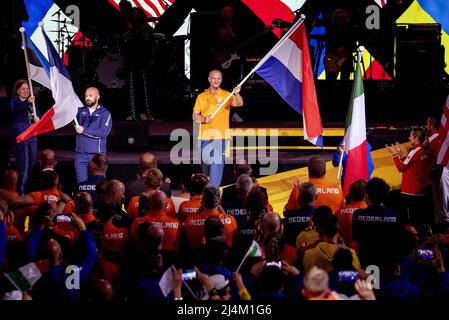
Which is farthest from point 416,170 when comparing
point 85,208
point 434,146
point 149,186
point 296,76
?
point 85,208

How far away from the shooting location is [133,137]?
16094 mm

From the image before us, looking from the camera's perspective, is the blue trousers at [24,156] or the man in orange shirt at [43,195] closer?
the man in orange shirt at [43,195]

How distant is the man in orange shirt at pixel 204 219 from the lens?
9.94 m

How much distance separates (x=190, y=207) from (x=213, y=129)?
11.1 ft

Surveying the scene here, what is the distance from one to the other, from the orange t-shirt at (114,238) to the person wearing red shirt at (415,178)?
4.58m

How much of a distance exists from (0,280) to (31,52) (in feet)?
19.8

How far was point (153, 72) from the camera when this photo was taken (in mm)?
19391

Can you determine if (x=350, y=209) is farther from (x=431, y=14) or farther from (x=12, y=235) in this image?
(x=431, y=14)

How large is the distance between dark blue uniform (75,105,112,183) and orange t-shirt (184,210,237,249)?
382cm

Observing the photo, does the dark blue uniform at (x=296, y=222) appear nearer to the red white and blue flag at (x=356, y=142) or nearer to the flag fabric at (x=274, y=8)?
the red white and blue flag at (x=356, y=142)

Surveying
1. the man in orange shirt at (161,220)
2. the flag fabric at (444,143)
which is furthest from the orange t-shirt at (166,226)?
the flag fabric at (444,143)

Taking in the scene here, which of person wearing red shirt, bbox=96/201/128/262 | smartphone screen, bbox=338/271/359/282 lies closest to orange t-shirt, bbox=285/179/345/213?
person wearing red shirt, bbox=96/201/128/262

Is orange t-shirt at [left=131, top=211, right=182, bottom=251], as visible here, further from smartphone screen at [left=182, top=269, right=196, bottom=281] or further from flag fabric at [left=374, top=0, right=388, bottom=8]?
flag fabric at [left=374, top=0, right=388, bottom=8]

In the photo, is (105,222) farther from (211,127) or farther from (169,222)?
(211,127)
